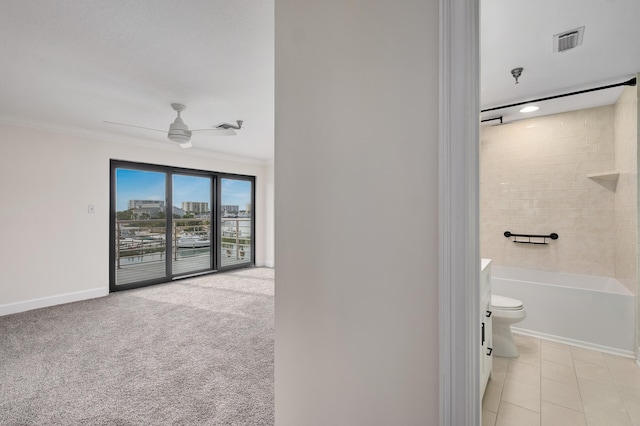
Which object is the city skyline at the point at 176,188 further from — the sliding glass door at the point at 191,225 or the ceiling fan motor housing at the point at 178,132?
the ceiling fan motor housing at the point at 178,132

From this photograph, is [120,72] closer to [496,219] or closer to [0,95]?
[0,95]

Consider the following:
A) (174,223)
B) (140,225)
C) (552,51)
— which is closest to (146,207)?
(140,225)

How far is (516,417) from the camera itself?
189cm

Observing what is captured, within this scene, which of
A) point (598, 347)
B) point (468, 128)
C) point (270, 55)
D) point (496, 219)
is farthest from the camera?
point (496, 219)

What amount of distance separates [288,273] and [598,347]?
131 inches

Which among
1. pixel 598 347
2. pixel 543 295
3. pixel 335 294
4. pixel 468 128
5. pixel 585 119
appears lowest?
pixel 598 347

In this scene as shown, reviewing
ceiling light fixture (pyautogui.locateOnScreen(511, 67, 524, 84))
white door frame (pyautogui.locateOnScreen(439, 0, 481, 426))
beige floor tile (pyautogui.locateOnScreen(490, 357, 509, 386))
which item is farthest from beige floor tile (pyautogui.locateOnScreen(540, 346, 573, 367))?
ceiling light fixture (pyautogui.locateOnScreen(511, 67, 524, 84))

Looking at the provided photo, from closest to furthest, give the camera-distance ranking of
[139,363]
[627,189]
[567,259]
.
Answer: [139,363]
[627,189]
[567,259]

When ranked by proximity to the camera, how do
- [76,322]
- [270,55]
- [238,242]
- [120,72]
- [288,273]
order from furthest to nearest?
[238,242] → [76,322] → [120,72] → [270,55] → [288,273]

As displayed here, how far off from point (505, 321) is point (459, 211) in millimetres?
2234

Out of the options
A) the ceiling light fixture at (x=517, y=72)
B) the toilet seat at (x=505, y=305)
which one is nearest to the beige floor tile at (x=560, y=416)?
the toilet seat at (x=505, y=305)

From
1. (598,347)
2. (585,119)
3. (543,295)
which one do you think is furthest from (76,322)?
(585,119)

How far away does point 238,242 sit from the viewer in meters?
6.70

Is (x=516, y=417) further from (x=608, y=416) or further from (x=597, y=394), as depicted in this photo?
(x=597, y=394)
